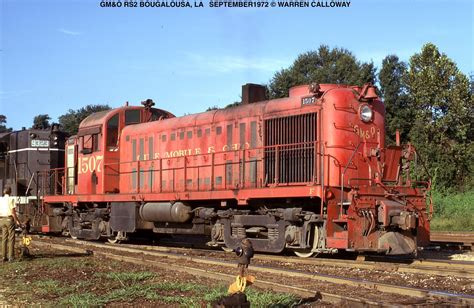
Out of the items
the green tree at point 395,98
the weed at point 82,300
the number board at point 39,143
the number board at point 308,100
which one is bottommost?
the weed at point 82,300

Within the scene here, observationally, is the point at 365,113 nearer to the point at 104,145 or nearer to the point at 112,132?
the point at 112,132

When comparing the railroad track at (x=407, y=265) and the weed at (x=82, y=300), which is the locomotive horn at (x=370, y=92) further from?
the weed at (x=82, y=300)

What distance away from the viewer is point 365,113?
11.7 metres

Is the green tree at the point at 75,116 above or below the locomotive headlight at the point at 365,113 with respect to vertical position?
above

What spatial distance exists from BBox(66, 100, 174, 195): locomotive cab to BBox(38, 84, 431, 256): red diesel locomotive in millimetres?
442

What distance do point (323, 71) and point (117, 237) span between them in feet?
120

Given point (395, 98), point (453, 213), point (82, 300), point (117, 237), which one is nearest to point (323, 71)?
point (395, 98)

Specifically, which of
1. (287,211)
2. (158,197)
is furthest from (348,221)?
(158,197)

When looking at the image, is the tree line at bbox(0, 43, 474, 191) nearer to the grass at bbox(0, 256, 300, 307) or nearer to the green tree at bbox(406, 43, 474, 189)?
the green tree at bbox(406, 43, 474, 189)

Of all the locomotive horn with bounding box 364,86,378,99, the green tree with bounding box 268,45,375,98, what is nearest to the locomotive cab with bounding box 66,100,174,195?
the locomotive horn with bounding box 364,86,378,99

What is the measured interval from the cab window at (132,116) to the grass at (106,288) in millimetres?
6741

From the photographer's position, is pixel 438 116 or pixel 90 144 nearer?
pixel 90 144

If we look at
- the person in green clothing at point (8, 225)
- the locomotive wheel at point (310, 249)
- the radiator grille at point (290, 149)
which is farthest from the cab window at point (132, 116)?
the locomotive wheel at point (310, 249)

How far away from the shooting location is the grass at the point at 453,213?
72.4 feet
